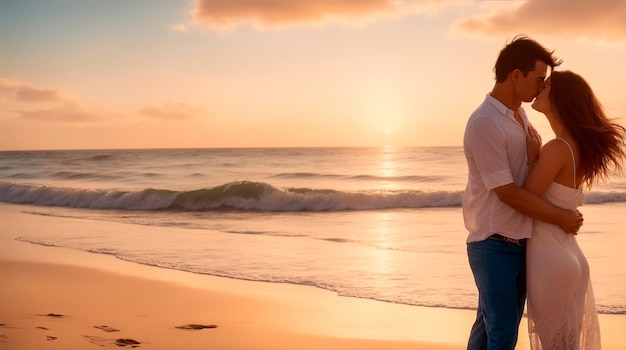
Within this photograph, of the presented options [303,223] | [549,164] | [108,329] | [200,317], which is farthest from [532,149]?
[303,223]

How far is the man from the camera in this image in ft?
10.4

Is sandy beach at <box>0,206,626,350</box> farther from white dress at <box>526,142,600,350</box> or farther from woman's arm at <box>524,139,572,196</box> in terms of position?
woman's arm at <box>524,139,572,196</box>

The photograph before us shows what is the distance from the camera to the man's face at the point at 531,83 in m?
3.22

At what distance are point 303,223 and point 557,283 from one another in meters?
11.1

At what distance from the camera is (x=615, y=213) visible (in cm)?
1505

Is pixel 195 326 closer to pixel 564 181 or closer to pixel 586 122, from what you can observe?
pixel 564 181

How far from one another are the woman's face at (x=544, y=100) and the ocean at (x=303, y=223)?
3607mm

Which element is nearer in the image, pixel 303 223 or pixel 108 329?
pixel 108 329

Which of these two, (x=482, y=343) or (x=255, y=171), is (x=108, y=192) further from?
(x=482, y=343)

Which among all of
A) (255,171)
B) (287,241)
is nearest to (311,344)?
(287,241)

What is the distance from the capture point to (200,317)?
6258 millimetres

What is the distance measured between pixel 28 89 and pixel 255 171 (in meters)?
13.0

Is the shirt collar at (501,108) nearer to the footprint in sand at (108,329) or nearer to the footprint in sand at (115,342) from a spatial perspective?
the footprint in sand at (115,342)

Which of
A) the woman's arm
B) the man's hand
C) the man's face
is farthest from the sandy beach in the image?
the man's face
